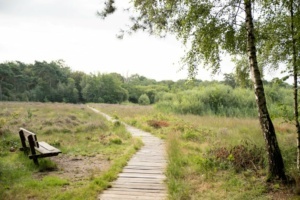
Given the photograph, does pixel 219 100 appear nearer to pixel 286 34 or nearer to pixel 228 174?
pixel 228 174

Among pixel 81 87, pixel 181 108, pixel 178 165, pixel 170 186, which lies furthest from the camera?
pixel 81 87

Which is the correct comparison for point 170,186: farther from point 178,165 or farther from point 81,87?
point 81,87

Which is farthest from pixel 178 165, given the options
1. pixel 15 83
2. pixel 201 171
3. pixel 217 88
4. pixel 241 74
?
pixel 15 83

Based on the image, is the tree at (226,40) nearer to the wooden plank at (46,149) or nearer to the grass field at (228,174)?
the grass field at (228,174)

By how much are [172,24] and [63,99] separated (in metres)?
57.9

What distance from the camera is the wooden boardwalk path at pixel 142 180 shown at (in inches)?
205

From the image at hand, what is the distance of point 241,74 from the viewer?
826cm

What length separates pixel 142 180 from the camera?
6.21m

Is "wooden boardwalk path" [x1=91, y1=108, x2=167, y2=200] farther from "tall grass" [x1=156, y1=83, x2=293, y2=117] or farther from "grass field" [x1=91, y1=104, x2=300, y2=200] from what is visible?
"tall grass" [x1=156, y1=83, x2=293, y2=117]

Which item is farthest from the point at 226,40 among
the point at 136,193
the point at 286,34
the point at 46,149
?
the point at 46,149

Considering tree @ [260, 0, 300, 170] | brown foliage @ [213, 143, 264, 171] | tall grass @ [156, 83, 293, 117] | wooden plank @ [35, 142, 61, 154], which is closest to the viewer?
tree @ [260, 0, 300, 170]

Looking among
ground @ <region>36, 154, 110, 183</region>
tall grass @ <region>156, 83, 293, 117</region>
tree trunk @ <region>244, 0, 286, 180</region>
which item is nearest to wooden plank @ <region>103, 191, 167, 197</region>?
ground @ <region>36, 154, 110, 183</region>

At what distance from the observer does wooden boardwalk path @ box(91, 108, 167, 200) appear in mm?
5203

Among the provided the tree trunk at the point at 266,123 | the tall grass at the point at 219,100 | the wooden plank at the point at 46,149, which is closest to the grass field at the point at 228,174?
the tree trunk at the point at 266,123
